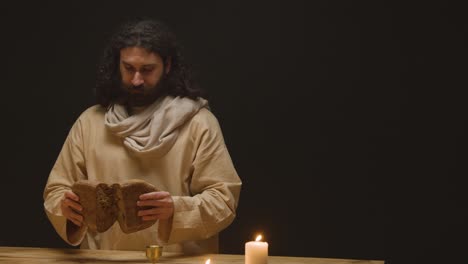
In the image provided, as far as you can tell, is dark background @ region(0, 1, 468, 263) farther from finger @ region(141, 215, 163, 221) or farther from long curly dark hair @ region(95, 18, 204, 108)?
finger @ region(141, 215, 163, 221)

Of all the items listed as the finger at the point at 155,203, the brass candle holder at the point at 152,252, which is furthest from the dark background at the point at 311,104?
the brass candle holder at the point at 152,252

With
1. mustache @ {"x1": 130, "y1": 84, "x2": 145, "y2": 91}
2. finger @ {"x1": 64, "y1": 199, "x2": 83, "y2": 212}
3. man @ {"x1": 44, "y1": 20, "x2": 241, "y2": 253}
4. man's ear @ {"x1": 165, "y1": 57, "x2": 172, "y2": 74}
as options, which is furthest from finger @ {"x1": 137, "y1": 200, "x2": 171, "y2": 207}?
man's ear @ {"x1": 165, "y1": 57, "x2": 172, "y2": 74}

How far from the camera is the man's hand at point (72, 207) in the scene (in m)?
4.26

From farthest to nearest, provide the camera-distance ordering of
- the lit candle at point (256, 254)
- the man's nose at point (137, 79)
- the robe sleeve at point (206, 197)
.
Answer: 1. the man's nose at point (137, 79)
2. the robe sleeve at point (206, 197)
3. the lit candle at point (256, 254)

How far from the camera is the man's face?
473 cm

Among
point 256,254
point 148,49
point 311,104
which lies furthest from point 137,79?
point 256,254

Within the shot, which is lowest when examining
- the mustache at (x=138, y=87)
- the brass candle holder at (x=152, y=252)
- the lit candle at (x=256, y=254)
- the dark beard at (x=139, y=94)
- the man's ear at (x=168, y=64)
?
the brass candle holder at (x=152, y=252)

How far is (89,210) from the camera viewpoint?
4.24 metres

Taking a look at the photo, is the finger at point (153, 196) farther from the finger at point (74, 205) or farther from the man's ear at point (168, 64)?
the man's ear at point (168, 64)

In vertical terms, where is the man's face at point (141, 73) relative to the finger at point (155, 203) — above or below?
above

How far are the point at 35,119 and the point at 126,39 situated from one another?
4.79ft

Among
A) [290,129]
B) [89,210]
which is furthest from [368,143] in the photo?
[89,210]

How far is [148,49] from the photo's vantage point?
476 centimetres

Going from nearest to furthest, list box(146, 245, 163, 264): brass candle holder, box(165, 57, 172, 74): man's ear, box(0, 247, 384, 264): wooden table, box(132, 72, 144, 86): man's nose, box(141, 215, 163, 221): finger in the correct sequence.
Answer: box(146, 245, 163, 264): brass candle holder, box(0, 247, 384, 264): wooden table, box(141, 215, 163, 221): finger, box(132, 72, 144, 86): man's nose, box(165, 57, 172, 74): man's ear
